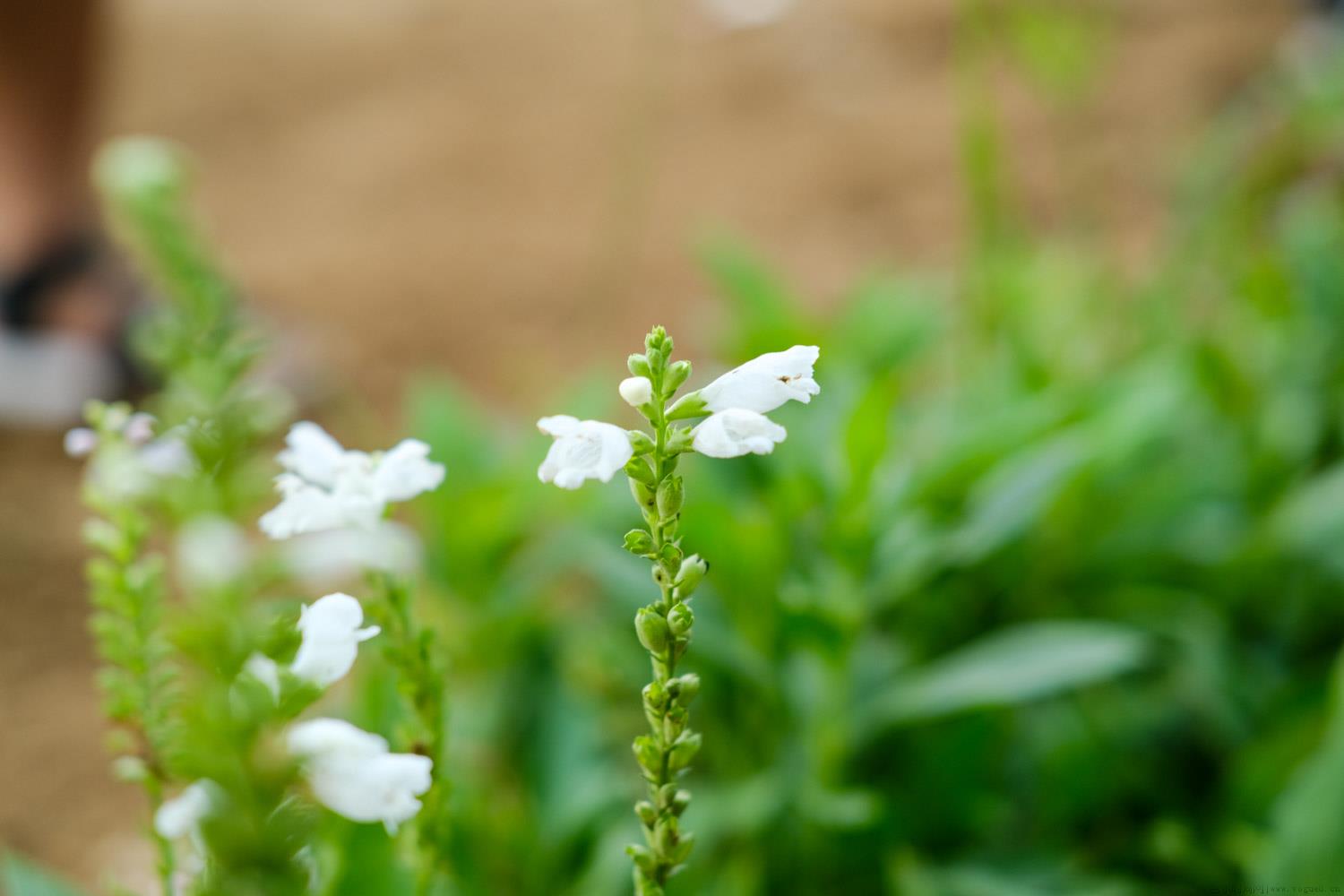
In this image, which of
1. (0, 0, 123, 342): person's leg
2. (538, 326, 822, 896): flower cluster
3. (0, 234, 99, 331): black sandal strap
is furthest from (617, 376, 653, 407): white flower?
(0, 234, 99, 331): black sandal strap

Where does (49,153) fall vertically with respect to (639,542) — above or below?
above

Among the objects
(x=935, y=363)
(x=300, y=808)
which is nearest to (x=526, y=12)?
(x=935, y=363)

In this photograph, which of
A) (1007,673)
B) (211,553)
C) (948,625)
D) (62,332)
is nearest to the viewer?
(211,553)

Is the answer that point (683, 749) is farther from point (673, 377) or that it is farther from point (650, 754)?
point (673, 377)

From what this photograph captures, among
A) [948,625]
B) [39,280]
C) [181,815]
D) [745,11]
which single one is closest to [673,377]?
[181,815]

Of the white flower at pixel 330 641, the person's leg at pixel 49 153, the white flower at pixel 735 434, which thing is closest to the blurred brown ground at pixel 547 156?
the person's leg at pixel 49 153

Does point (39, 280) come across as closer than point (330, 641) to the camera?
No

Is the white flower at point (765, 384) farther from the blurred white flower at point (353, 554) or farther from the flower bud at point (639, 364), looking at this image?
the blurred white flower at point (353, 554)

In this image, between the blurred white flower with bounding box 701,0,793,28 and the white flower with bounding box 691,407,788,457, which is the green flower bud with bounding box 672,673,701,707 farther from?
the blurred white flower with bounding box 701,0,793,28
